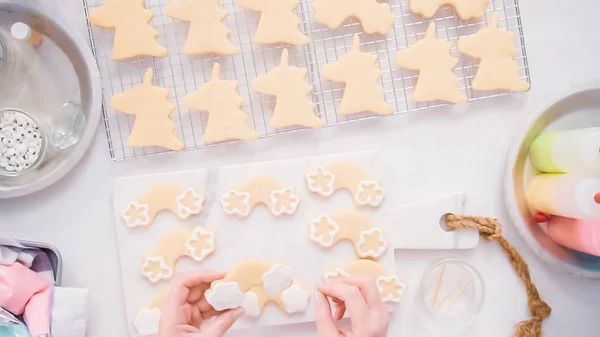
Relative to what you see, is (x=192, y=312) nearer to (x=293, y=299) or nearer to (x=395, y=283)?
(x=293, y=299)

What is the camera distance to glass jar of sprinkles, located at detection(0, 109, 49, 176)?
1055mm

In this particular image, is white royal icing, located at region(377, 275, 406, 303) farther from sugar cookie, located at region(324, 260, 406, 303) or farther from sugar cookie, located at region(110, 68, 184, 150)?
sugar cookie, located at region(110, 68, 184, 150)

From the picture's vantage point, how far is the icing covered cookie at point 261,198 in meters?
A: 1.09

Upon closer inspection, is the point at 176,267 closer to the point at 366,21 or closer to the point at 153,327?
the point at 153,327

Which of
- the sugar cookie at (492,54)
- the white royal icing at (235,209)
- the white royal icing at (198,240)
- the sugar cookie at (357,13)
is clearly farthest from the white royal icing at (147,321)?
the sugar cookie at (492,54)

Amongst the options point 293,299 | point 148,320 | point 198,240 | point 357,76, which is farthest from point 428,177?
point 148,320

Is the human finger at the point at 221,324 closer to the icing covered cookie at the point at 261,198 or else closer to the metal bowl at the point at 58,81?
the icing covered cookie at the point at 261,198

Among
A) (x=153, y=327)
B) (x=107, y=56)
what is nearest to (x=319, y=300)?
(x=153, y=327)

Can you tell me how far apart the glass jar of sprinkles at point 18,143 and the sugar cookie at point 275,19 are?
16.9 inches

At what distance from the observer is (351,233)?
43.1 inches

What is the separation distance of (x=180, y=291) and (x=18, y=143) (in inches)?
16.6

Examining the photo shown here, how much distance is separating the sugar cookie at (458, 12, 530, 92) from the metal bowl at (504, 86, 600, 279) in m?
0.09

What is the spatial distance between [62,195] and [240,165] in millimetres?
338

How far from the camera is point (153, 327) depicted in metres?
1.07
